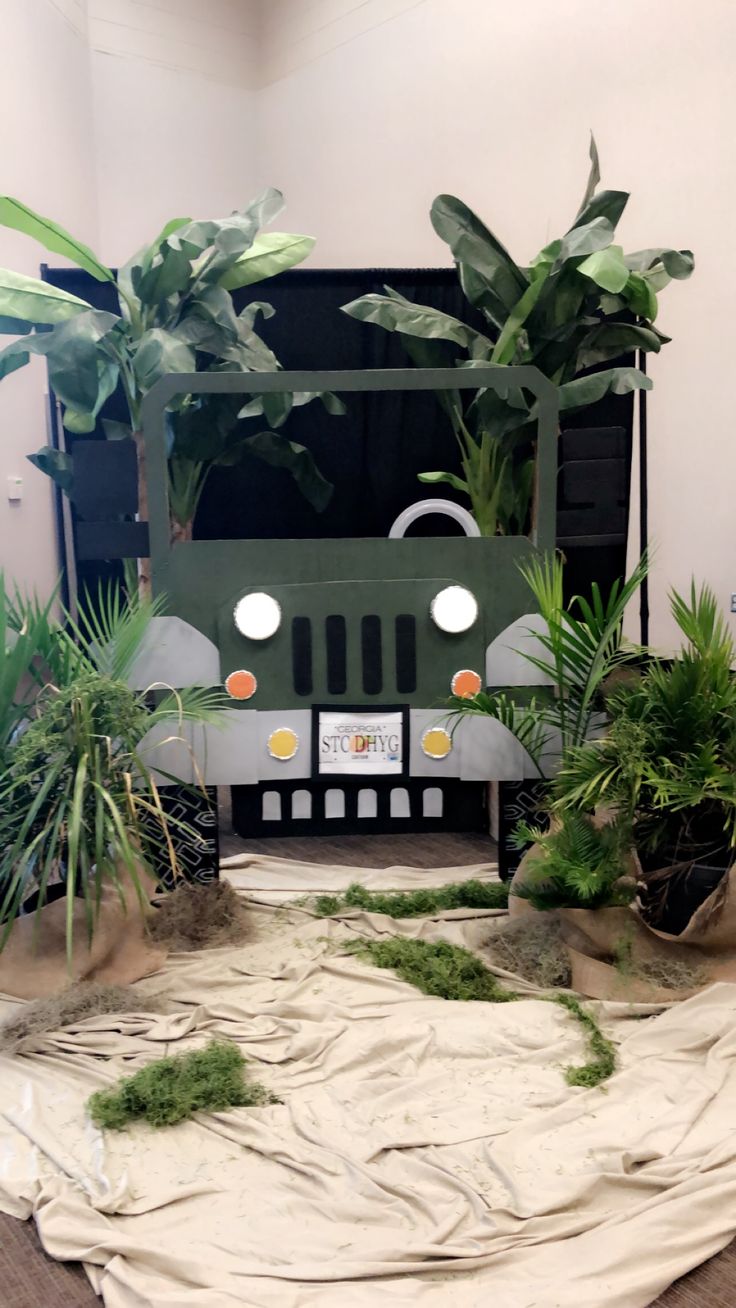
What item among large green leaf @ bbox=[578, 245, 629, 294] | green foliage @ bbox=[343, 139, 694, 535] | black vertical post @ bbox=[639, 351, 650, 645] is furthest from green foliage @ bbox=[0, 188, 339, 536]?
black vertical post @ bbox=[639, 351, 650, 645]

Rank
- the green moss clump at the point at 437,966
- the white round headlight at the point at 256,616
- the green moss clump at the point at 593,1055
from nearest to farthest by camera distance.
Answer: the green moss clump at the point at 593,1055 → the green moss clump at the point at 437,966 → the white round headlight at the point at 256,616

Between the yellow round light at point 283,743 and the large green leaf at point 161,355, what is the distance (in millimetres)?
1057

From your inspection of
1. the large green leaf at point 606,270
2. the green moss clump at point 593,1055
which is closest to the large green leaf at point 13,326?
the large green leaf at point 606,270

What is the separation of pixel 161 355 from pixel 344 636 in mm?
974

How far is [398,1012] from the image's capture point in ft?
7.52

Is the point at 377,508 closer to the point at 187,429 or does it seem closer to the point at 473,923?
the point at 187,429

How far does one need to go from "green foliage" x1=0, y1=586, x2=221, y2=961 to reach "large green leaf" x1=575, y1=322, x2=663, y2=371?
6.01 ft

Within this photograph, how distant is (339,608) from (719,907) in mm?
1181

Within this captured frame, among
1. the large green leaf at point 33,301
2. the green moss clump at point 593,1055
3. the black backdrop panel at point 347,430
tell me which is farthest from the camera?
the black backdrop panel at point 347,430

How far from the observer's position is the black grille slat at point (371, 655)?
2805 millimetres

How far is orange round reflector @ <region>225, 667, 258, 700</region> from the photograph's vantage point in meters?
2.77

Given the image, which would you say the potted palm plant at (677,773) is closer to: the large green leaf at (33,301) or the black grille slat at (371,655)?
the black grille slat at (371,655)

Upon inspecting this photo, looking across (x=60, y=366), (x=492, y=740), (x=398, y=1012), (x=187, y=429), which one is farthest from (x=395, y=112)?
(x=398, y=1012)

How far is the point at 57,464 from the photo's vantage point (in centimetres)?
351
